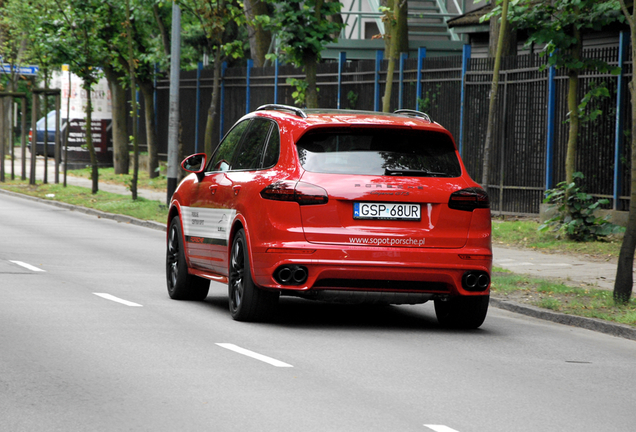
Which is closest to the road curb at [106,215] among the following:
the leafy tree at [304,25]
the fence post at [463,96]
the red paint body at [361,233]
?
the leafy tree at [304,25]

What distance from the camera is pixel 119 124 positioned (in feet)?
122

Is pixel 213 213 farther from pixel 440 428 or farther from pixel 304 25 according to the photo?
pixel 304 25

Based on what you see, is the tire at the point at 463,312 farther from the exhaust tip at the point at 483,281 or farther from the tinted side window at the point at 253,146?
the tinted side window at the point at 253,146

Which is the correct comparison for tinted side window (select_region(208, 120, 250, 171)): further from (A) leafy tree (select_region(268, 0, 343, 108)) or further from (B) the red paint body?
(A) leafy tree (select_region(268, 0, 343, 108))

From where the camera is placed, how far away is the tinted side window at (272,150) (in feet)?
30.8

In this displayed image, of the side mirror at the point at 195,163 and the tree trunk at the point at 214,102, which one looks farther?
the tree trunk at the point at 214,102

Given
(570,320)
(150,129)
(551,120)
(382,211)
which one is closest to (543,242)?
(551,120)

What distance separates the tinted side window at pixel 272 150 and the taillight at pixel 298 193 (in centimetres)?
37

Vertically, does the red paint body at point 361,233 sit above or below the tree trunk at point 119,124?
below

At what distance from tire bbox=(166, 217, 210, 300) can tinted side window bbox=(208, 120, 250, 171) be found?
2.66ft

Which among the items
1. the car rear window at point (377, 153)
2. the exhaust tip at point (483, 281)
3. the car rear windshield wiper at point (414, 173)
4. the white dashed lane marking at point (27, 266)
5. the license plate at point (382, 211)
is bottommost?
the white dashed lane marking at point (27, 266)

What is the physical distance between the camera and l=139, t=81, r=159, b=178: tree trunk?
34844mm

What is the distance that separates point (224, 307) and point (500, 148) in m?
11.7

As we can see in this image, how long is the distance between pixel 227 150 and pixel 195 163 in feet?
2.25
